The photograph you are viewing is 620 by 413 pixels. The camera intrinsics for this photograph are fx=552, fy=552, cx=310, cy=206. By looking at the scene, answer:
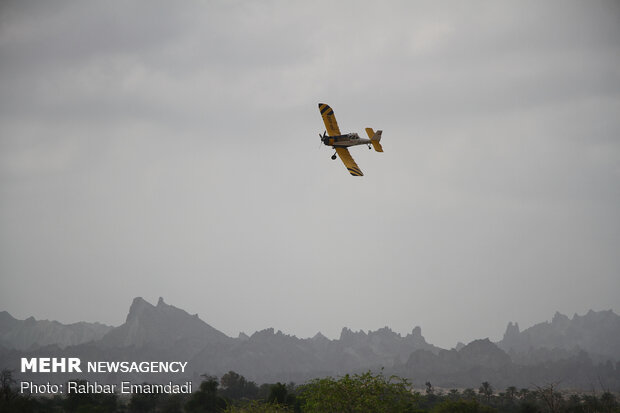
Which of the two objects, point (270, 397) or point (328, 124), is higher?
point (328, 124)

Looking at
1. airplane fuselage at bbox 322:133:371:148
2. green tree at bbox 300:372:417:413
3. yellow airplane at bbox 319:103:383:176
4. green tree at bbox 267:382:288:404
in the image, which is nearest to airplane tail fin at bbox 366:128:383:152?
yellow airplane at bbox 319:103:383:176

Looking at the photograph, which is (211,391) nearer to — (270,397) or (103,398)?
(103,398)

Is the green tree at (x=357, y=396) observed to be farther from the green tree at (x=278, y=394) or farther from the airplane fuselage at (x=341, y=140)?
the green tree at (x=278, y=394)

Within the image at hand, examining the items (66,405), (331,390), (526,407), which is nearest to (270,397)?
(331,390)

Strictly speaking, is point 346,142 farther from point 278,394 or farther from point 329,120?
point 278,394

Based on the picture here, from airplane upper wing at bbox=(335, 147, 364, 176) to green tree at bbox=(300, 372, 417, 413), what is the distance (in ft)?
81.0

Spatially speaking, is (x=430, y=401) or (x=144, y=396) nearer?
(x=144, y=396)

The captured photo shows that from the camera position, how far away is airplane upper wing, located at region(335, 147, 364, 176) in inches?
2566

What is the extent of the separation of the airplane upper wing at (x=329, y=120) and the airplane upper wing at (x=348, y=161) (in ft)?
9.41

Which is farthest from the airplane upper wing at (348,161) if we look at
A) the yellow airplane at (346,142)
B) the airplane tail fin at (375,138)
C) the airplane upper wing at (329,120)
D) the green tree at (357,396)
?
the green tree at (357,396)

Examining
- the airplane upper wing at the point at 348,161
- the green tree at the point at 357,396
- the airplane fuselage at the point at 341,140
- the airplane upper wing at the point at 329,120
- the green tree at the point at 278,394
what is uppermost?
the airplane upper wing at the point at 329,120

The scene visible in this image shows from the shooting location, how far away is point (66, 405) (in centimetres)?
11212

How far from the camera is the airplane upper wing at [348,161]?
214 ft

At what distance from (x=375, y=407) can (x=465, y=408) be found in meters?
25.2
